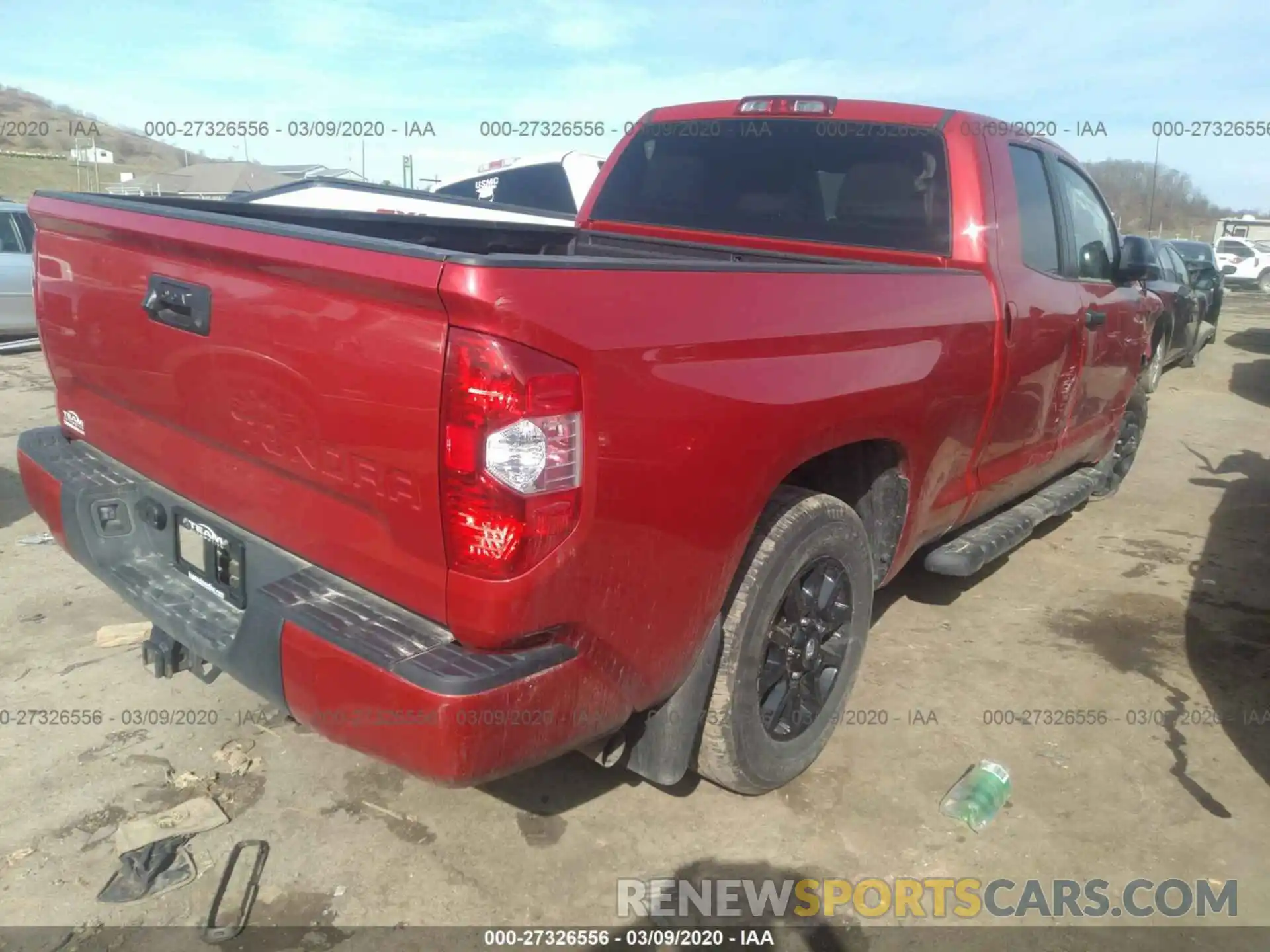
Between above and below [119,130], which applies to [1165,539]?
below

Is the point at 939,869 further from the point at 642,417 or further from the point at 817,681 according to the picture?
the point at 642,417

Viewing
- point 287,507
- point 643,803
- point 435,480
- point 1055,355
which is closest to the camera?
point 435,480

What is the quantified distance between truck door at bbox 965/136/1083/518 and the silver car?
31.2ft

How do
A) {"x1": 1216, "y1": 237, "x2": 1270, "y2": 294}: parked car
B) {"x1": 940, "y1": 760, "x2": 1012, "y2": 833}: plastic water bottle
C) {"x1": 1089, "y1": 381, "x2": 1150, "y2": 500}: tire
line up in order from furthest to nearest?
{"x1": 1216, "y1": 237, "x2": 1270, "y2": 294}: parked car → {"x1": 1089, "y1": 381, "x2": 1150, "y2": 500}: tire → {"x1": 940, "y1": 760, "x2": 1012, "y2": 833}: plastic water bottle

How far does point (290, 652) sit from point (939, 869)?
1834mm

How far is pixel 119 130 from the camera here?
86.6 meters

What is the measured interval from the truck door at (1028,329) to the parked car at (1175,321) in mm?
4676

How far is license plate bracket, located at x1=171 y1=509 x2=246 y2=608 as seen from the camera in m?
2.25

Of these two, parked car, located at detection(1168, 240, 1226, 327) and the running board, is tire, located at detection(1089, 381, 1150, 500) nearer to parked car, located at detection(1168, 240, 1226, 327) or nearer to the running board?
the running board

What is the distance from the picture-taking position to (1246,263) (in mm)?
30578

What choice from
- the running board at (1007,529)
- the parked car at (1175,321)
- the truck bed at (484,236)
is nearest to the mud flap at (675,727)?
the truck bed at (484,236)

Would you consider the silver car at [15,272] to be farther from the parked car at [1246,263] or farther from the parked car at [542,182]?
the parked car at [1246,263]

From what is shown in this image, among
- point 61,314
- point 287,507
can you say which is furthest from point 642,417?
point 61,314

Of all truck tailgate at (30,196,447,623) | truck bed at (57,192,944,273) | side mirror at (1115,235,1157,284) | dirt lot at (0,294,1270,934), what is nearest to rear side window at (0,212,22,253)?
dirt lot at (0,294,1270,934)
